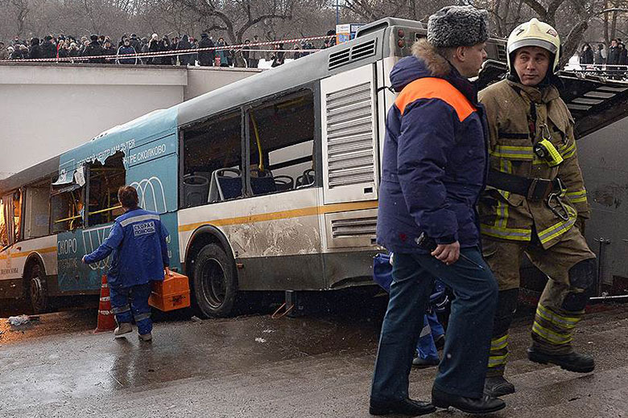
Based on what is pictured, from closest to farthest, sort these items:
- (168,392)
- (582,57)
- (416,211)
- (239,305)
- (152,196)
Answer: (416,211) < (168,392) < (239,305) < (152,196) < (582,57)

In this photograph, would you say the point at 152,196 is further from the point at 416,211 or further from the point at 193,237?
the point at 416,211

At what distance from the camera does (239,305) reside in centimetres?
838

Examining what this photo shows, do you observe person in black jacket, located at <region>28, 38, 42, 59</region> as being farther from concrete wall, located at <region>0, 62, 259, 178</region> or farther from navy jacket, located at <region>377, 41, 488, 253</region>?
navy jacket, located at <region>377, 41, 488, 253</region>

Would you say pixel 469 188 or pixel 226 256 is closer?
pixel 469 188

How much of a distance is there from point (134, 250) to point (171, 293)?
593mm

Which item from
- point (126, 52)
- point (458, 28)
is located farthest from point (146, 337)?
point (126, 52)

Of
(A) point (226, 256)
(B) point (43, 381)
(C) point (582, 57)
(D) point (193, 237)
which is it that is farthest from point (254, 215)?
(C) point (582, 57)

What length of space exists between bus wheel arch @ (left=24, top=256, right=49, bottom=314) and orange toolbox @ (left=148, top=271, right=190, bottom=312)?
21.7ft

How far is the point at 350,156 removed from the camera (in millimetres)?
6645

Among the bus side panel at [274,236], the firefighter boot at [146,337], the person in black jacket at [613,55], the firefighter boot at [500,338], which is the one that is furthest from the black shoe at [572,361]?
the person in black jacket at [613,55]

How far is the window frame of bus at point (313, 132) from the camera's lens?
700 cm

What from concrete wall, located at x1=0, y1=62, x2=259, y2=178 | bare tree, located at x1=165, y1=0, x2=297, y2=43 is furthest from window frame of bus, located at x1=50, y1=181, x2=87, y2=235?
bare tree, located at x1=165, y1=0, x2=297, y2=43

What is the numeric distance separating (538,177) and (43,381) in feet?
11.5

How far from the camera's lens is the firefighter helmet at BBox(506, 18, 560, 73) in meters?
4.18
